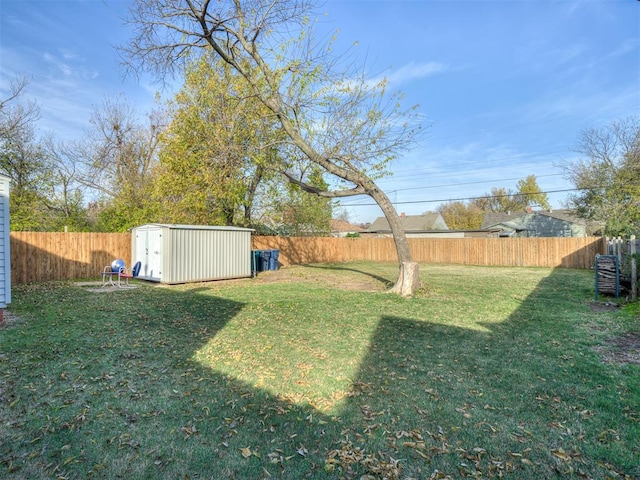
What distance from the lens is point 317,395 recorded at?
339 centimetres

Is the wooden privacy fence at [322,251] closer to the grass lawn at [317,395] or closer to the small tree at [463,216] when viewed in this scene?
the grass lawn at [317,395]

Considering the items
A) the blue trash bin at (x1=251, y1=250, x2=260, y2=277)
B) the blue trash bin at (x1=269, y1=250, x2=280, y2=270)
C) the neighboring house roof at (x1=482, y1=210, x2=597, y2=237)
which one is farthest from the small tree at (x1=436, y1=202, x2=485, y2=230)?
the blue trash bin at (x1=251, y1=250, x2=260, y2=277)

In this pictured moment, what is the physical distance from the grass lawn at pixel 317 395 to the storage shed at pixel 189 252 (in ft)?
14.7

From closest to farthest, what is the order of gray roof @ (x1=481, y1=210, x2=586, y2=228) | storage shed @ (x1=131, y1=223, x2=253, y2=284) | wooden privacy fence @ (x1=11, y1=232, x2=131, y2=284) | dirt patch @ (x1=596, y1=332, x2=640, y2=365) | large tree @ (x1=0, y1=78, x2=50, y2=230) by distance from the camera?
dirt patch @ (x1=596, y1=332, x2=640, y2=365) → wooden privacy fence @ (x1=11, y1=232, x2=131, y2=284) → storage shed @ (x1=131, y1=223, x2=253, y2=284) → large tree @ (x1=0, y1=78, x2=50, y2=230) → gray roof @ (x1=481, y1=210, x2=586, y2=228)

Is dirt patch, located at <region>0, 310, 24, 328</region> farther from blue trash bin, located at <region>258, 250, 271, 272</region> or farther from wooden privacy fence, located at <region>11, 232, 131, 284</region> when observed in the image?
blue trash bin, located at <region>258, 250, 271, 272</region>

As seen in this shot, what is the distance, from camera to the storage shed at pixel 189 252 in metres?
11.1

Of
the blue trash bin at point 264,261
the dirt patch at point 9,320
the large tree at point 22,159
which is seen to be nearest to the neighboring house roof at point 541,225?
the blue trash bin at point 264,261

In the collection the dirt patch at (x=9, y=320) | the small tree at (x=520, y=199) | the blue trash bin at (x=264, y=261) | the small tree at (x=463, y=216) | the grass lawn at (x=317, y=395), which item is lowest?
the grass lawn at (x=317, y=395)

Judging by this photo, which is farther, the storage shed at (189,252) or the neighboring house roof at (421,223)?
the neighboring house roof at (421,223)

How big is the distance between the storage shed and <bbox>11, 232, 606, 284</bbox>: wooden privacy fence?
1388mm

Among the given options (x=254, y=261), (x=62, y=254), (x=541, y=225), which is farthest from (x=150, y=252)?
(x=541, y=225)

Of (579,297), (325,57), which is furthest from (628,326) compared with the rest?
(325,57)

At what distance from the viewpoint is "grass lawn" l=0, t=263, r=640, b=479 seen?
2.37 meters

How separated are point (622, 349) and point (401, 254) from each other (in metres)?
5.28
